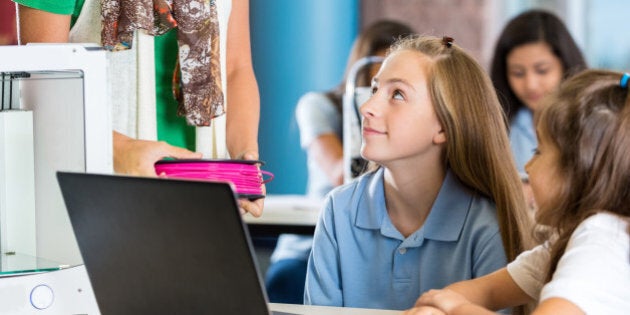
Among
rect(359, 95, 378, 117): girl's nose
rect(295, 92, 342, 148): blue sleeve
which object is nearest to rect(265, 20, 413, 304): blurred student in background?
rect(295, 92, 342, 148): blue sleeve

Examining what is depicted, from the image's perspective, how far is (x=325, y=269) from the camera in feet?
5.54

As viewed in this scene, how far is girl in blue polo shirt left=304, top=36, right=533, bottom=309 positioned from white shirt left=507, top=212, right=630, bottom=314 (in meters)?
0.39

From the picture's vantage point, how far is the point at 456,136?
168 cm

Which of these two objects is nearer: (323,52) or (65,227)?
(65,227)

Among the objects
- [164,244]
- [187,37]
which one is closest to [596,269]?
[164,244]

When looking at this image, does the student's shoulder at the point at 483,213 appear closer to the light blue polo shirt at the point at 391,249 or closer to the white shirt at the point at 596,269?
the light blue polo shirt at the point at 391,249

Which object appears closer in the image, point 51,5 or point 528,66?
point 51,5

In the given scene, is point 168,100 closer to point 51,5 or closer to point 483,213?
point 51,5

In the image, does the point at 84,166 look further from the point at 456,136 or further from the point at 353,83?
the point at 353,83

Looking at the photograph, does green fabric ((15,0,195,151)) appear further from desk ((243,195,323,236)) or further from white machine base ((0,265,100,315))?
desk ((243,195,323,236))

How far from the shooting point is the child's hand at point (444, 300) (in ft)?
3.91

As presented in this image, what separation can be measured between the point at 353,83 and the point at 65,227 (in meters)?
2.03

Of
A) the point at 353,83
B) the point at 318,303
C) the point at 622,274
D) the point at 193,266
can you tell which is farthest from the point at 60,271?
the point at 353,83

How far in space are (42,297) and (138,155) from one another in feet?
0.73
